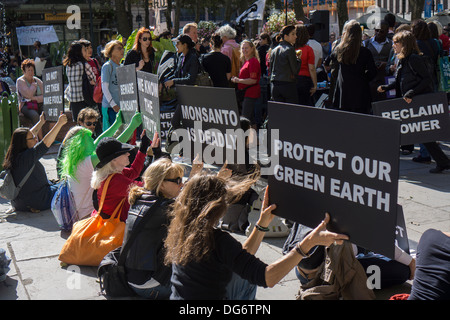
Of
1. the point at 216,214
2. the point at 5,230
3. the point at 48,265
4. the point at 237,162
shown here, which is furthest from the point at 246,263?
the point at 5,230

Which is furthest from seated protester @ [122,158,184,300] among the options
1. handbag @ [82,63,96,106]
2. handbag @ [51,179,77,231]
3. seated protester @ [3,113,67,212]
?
handbag @ [82,63,96,106]

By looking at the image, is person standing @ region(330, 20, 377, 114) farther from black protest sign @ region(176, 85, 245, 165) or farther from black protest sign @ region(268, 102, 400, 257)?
black protest sign @ region(268, 102, 400, 257)

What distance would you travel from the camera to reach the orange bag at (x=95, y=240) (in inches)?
190

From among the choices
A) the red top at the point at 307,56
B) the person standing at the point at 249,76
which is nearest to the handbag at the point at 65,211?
the person standing at the point at 249,76

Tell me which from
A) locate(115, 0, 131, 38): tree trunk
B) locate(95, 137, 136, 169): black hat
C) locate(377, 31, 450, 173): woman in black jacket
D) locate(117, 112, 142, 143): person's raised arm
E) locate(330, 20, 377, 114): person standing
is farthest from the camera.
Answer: locate(115, 0, 131, 38): tree trunk

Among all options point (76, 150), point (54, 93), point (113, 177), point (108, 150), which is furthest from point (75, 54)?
point (113, 177)

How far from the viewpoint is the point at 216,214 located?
10.0 feet

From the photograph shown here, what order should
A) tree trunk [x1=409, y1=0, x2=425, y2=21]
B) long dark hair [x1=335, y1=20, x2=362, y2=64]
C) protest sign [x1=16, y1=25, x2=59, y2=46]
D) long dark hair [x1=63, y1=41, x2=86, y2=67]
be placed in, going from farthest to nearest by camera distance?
tree trunk [x1=409, y1=0, x2=425, y2=21] < protest sign [x1=16, y1=25, x2=59, y2=46] < long dark hair [x1=63, y1=41, x2=86, y2=67] < long dark hair [x1=335, y1=20, x2=362, y2=64]

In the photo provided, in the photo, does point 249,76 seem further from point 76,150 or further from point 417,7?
point 417,7

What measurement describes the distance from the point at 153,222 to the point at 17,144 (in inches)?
124

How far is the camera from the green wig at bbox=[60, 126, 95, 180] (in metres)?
5.91

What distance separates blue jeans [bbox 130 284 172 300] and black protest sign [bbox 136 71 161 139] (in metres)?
1.83

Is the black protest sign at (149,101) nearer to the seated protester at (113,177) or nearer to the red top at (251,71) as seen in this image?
the seated protester at (113,177)

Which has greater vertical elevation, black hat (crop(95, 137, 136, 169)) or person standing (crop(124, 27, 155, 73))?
person standing (crop(124, 27, 155, 73))
